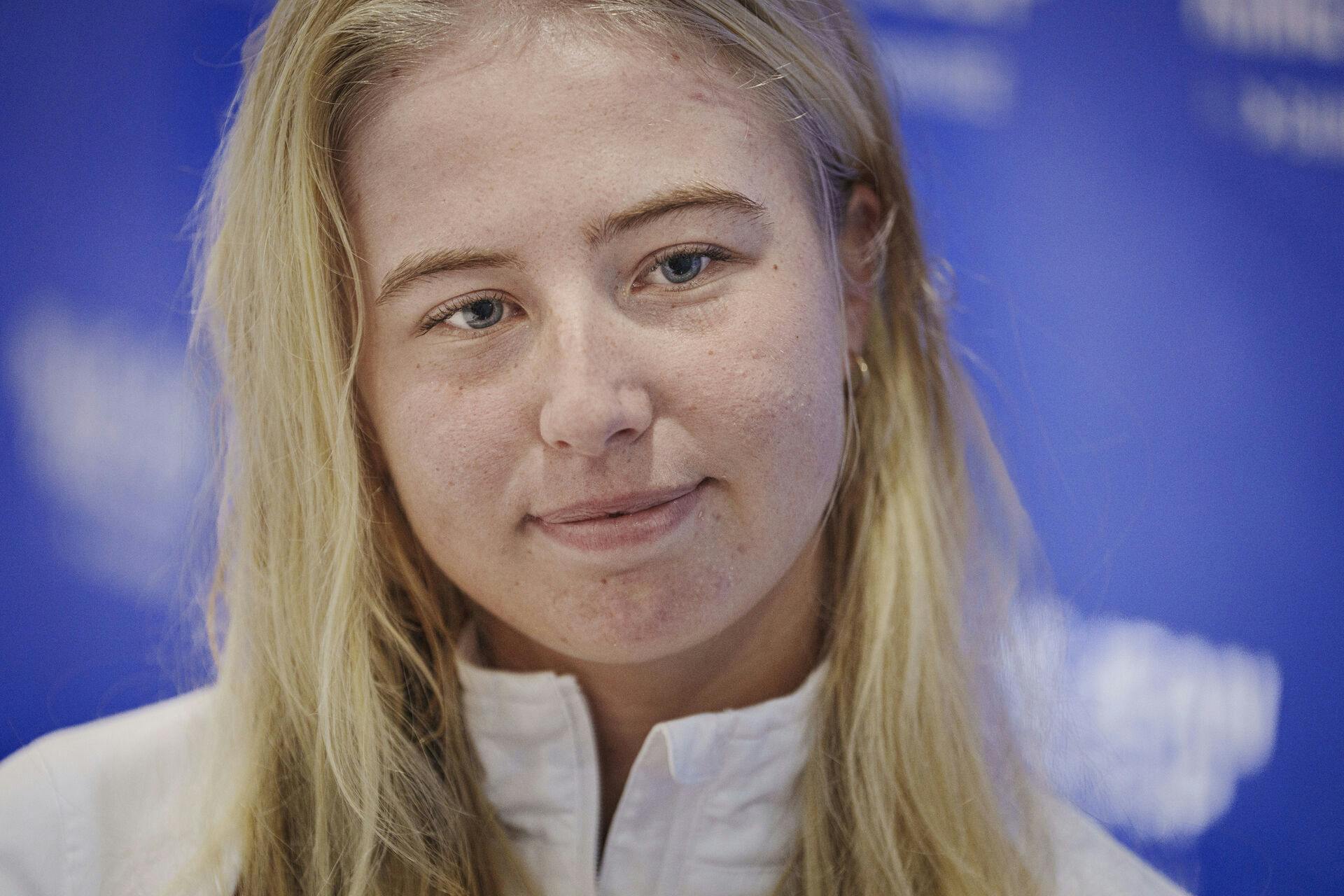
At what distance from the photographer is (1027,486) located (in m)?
1.72

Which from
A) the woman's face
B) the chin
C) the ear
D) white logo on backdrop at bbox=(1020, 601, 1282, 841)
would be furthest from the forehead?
white logo on backdrop at bbox=(1020, 601, 1282, 841)

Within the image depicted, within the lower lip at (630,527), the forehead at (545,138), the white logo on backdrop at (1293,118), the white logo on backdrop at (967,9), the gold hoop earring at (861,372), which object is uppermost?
the white logo on backdrop at (967,9)

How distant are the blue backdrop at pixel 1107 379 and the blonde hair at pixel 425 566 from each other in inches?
7.8

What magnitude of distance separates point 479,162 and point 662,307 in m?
0.23

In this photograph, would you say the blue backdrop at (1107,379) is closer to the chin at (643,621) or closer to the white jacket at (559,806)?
the white jacket at (559,806)

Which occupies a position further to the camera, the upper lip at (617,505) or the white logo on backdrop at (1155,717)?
the white logo on backdrop at (1155,717)

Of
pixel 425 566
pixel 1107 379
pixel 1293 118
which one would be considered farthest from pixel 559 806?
pixel 1293 118

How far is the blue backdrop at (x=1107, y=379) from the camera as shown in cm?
157

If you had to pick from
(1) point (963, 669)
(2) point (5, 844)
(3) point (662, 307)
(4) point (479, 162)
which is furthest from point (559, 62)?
(2) point (5, 844)

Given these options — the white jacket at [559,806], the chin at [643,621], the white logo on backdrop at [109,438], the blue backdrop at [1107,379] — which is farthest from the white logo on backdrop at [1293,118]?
the white logo on backdrop at [109,438]

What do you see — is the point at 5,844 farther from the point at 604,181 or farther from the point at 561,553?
the point at 604,181

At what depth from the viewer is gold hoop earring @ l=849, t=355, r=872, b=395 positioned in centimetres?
140

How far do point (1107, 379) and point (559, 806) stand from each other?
0.97m

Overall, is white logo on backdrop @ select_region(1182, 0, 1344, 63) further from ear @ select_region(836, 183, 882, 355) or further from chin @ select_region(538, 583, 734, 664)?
chin @ select_region(538, 583, 734, 664)
